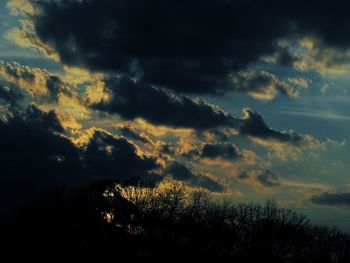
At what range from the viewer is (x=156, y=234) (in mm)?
74188

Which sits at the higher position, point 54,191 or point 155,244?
point 54,191

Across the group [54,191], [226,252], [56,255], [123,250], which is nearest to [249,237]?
[226,252]

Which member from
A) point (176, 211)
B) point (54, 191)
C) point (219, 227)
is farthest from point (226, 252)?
point (54, 191)

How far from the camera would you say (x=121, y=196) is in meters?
76.5

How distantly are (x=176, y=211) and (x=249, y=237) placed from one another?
11.2 meters

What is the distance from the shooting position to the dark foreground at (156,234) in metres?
72.2

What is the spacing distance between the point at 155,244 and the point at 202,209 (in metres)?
9.64

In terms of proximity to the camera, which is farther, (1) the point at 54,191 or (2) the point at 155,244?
(1) the point at 54,191

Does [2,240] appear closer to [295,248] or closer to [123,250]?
[123,250]

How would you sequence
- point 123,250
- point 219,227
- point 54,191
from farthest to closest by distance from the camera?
point 54,191, point 219,227, point 123,250

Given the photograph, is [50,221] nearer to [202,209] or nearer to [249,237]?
[202,209]

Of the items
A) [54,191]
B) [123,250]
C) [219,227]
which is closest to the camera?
[123,250]

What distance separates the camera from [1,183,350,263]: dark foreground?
7219 cm

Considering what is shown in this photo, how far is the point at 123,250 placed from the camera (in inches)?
2773
